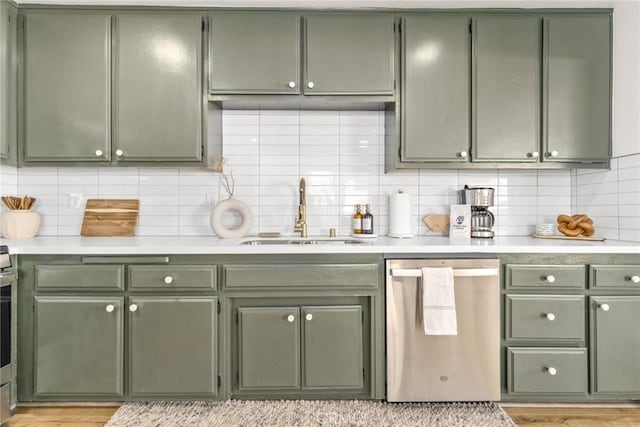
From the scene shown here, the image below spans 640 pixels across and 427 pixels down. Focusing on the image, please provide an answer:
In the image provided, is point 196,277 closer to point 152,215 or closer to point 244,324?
point 244,324

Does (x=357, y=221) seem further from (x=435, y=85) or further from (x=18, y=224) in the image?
(x=18, y=224)

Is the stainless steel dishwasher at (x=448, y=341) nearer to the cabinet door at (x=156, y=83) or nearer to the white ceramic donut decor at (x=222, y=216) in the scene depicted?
the white ceramic donut decor at (x=222, y=216)

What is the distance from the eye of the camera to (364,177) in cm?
288

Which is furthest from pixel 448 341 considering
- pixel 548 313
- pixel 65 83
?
pixel 65 83

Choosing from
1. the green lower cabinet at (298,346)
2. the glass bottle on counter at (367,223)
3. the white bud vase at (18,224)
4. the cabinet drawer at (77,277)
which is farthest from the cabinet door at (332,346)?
the white bud vase at (18,224)

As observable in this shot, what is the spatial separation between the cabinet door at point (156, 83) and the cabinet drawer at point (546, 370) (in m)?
2.28

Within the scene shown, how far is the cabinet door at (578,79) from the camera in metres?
2.50

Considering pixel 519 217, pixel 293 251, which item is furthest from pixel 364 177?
pixel 519 217

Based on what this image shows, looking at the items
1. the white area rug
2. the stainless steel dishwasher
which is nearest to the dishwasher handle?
the stainless steel dishwasher

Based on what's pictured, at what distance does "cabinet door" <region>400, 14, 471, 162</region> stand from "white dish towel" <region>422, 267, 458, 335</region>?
794 millimetres

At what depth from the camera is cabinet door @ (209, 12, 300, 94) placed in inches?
96.8

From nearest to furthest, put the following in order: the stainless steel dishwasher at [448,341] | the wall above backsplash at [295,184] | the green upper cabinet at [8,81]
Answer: the stainless steel dishwasher at [448,341] < the green upper cabinet at [8,81] < the wall above backsplash at [295,184]

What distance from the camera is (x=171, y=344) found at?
84.8 inches

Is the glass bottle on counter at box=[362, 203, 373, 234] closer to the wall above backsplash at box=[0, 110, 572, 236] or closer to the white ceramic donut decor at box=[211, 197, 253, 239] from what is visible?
the wall above backsplash at box=[0, 110, 572, 236]
